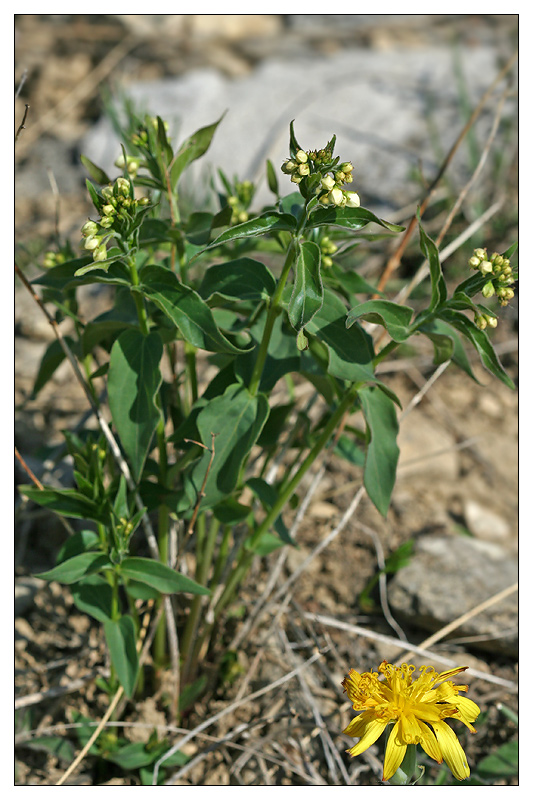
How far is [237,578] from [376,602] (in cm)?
77

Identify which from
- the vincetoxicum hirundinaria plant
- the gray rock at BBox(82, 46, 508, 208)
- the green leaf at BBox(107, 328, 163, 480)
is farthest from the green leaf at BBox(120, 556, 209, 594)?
the gray rock at BBox(82, 46, 508, 208)

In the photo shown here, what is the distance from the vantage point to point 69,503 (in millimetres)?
1725

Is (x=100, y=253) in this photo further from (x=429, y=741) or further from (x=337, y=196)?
(x=429, y=741)

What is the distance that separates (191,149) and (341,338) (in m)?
0.65

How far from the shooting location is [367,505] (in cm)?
297

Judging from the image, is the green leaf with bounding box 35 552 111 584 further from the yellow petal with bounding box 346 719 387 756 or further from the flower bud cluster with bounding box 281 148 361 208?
the flower bud cluster with bounding box 281 148 361 208

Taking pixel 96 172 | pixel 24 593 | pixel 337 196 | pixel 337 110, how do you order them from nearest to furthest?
1. pixel 337 196
2. pixel 96 172
3. pixel 24 593
4. pixel 337 110

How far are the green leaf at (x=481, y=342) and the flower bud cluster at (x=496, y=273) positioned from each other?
68 millimetres

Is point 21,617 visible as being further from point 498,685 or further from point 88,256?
point 498,685

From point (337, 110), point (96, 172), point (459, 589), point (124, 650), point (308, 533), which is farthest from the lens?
point (337, 110)

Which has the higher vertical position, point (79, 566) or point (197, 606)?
point (79, 566)

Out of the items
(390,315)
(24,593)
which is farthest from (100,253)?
(24,593)

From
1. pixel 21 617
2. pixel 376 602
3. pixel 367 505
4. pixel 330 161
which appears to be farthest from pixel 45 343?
pixel 330 161

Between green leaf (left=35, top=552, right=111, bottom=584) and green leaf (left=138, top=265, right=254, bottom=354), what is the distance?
61cm
